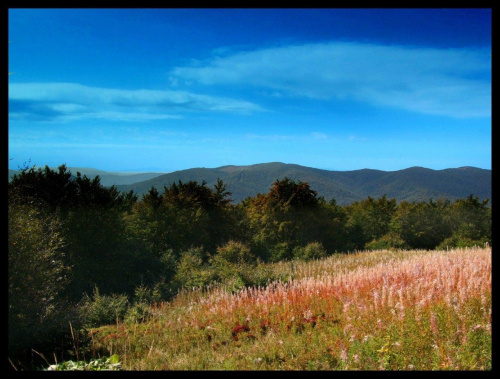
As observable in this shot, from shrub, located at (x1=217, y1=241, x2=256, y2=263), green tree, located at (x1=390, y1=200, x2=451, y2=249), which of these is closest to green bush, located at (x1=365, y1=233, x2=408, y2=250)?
green tree, located at (x1=390, y1=200, x2=451, y2=249)

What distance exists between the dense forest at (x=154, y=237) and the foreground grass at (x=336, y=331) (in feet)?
4.57

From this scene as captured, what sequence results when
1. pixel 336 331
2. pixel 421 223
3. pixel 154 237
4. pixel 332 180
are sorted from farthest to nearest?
pixel 421 223, pixel 154 237, pixel 332 180, pixel 336 331

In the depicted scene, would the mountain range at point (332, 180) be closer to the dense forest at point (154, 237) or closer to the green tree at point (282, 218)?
the dense forest at point (154, 237)

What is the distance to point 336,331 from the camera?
5375 mm

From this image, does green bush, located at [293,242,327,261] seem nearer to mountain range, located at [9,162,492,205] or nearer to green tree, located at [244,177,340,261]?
green tree, located at [244,177,340,261]

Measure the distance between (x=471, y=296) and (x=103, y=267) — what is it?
10.1 meters

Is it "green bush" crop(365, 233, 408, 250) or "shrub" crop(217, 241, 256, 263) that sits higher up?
"shrub" crop(217, 241, 256, 263)

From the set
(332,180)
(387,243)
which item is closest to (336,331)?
(332,180)

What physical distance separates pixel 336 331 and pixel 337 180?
26.9 ft

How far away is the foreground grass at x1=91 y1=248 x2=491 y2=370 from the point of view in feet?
13.4

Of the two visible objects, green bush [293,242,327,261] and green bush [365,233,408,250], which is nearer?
green bush [293,242,327,261]

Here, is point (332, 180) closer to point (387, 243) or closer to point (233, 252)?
point (233, 252)

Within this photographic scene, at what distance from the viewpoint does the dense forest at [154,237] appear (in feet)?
19.6

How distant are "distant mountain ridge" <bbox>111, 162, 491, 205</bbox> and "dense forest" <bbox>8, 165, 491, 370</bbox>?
52 centimetres
